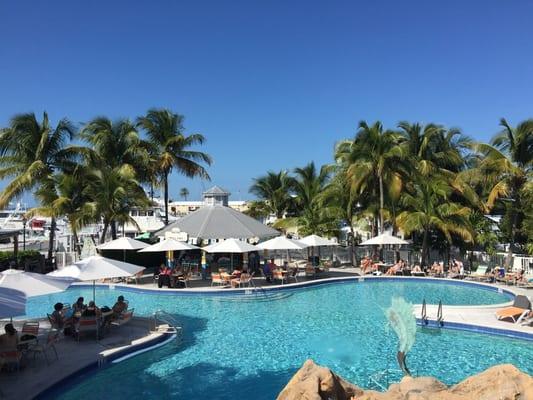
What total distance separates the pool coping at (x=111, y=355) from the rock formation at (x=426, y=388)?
515cm

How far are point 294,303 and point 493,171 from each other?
13.7 metres

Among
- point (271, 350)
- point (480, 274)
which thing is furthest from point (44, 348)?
point (480, 274)

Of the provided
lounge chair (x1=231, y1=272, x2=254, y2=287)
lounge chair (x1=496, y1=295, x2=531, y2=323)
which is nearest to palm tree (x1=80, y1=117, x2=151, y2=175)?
lounge chair (x1=231, y1=272, x2=254, y2=287)

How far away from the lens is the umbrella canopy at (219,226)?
23.0 metres

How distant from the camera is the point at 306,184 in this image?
102ft

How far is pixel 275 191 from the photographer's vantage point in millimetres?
36562

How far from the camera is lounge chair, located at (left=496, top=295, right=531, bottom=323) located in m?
13.7

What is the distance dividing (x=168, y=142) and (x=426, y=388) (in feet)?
85.2

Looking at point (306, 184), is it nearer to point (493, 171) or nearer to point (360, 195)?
point (360, 195)

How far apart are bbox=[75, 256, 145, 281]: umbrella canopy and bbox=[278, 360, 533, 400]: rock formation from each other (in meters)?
8.54

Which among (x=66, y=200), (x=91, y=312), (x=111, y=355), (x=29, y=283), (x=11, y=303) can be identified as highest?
(x=66, y=200)

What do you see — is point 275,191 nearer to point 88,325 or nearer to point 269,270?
point 269,270

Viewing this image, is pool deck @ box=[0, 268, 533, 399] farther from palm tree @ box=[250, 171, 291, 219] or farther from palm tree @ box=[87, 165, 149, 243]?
palm tree @ box=[250, 171, 291, 219]

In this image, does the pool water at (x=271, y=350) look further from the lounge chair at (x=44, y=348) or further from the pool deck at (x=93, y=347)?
the lounge chair at (x=44, y=348)
